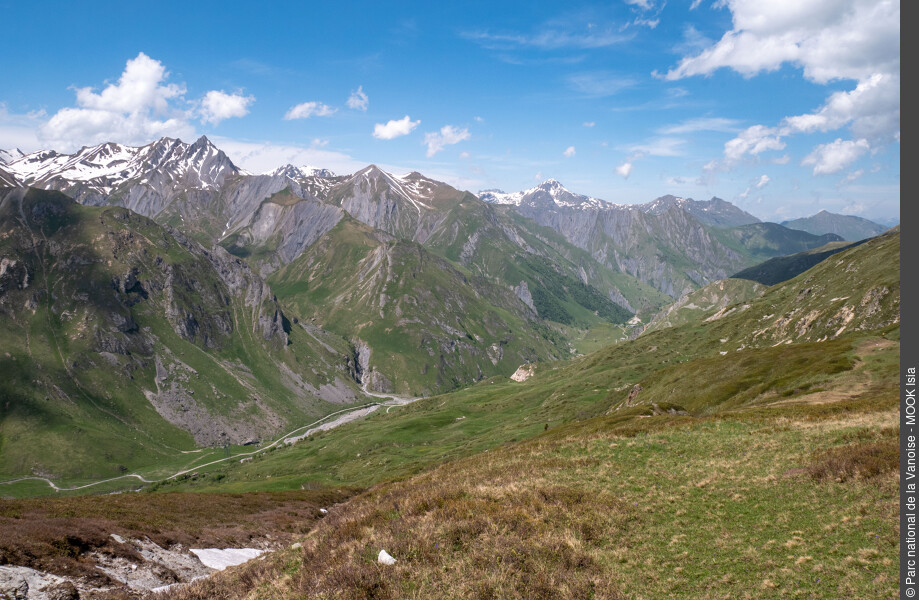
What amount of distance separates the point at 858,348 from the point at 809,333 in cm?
9615

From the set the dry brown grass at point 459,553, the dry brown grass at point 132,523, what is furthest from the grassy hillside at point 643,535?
the dry brown grass at point 132,523

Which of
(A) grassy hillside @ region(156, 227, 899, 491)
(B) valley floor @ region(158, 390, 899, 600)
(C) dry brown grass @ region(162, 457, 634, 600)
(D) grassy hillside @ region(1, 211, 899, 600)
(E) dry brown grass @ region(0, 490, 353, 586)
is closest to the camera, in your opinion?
(B) valley floor @ region(158, 390, 899, 600)

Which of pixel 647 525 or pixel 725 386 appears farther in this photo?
pixel 725 386

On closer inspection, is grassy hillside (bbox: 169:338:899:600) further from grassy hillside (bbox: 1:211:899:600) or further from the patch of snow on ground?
the patch of snow on ground

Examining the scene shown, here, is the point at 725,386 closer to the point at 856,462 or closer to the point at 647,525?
the point at 856,462

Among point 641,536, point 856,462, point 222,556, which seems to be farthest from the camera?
point 222,556

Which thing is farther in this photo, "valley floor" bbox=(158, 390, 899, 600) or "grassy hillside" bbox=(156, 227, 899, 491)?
"grassy hillside" bbox=(156, 227, 899, 491)

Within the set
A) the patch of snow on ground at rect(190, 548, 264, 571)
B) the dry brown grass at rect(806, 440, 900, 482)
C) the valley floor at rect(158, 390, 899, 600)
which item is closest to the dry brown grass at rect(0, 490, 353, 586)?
the patch of snow on ground at rect(190, 548, 264, 571)

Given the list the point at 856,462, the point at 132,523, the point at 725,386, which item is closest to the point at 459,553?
the point at 856,462

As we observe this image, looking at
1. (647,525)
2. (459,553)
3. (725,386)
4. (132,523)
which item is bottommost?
(725,386)

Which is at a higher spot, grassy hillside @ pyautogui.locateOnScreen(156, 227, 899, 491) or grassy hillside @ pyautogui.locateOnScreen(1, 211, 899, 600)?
grassy hillside @ pyautogui.locateOnScreen(1, 211, 899, 600)

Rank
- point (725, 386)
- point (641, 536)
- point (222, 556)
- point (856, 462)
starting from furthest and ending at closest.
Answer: point (725, 386), point (222, 556), point (856, 462), point (641, 536)

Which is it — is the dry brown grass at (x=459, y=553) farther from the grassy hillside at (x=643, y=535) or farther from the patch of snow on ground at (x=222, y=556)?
the patch of snow on ground at (x=222, y=556)
